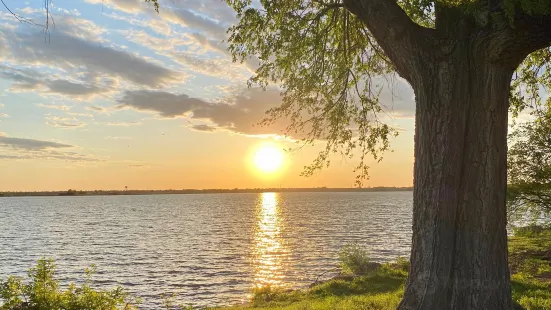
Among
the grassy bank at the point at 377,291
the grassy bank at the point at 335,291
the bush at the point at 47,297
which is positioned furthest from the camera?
the grassy bank at the point at 377,291

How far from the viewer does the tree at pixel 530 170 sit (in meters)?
28.7

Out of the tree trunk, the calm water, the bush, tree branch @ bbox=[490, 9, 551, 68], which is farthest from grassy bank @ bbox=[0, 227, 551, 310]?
tree branch @ bbox=[490, 9, 551, 68]

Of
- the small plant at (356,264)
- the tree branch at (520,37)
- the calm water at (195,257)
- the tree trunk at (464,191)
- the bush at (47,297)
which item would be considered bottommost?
the calm water at (195,257)

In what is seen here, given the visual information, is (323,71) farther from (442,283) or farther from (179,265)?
(179,265)

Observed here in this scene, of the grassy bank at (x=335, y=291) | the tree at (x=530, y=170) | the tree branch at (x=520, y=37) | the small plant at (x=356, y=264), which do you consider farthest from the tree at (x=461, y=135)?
the tree at (x=530, y=170)

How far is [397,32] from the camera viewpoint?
9.10 m

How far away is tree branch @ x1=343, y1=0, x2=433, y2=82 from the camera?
9.00 m

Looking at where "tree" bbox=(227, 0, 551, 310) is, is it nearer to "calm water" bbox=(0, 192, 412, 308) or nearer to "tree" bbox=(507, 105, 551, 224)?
"calm water" bbox=(0, 192, 412, 308)

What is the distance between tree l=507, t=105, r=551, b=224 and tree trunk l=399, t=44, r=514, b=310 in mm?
23118

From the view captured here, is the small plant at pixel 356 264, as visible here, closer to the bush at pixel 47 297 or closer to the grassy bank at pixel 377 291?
the grassy bank at pixel 377 291

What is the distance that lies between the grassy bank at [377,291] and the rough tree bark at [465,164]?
5.00 meters

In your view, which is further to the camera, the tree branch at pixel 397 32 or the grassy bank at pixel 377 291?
the grassy bank at pixel 377 291

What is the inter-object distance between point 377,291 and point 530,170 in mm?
15668

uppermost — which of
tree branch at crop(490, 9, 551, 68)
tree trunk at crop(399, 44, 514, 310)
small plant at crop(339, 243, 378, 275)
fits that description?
tree branch at crop(490, 9, 551, 68)
